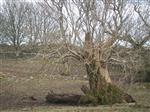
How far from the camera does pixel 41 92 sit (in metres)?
28.1

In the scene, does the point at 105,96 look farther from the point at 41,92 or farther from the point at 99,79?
the point at 41,92

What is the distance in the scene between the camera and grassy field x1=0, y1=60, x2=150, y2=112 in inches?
749

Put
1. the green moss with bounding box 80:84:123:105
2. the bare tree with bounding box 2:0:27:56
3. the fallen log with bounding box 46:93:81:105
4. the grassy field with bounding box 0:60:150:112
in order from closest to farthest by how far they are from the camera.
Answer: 1. the grassy field with bounding box 0:60:150:112
2. the green moss with bounding box 80:84:123:105
3. the fallen log with bounding box 46:93:81:105
4. the bare tree with bounding box 2:0:27:56

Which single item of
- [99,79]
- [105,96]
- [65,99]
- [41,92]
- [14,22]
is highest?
[14,22]

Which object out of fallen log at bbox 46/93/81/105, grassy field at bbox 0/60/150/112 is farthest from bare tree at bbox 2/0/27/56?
fallen log at bbox 46/93/81/105

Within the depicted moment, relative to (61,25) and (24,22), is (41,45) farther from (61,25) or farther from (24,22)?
(24,22)

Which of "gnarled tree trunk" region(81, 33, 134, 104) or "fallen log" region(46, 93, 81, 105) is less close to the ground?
"gnarled tree trunk" region(81, 33, 134, 104)

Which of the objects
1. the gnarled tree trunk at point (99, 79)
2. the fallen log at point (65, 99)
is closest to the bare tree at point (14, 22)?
the fallen log at point (65, 99)

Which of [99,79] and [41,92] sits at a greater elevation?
[99,79]

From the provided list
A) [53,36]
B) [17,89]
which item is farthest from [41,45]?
[17,89]

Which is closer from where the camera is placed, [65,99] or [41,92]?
[65,99]

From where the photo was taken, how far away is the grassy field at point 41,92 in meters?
19.0

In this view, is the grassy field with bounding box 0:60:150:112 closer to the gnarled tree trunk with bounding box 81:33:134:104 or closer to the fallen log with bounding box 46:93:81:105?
the fallen log with bounding box 46:93:81:105

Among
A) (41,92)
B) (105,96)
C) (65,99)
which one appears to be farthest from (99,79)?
(41,92)
